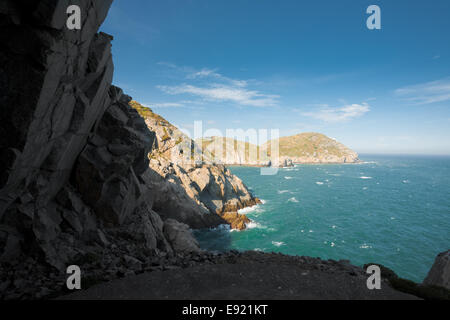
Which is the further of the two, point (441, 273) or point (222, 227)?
point (222, 227)

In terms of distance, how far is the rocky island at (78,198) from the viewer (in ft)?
34.1

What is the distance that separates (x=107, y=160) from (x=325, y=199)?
94.0m

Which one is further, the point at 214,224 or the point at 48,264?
the point at 214,224

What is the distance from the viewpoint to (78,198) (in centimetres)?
1842

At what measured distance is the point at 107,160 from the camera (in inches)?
798

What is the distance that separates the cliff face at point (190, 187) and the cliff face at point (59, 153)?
859 inches

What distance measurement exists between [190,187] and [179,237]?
2879 centimetres

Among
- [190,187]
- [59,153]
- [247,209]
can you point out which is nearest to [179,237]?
[59,153]

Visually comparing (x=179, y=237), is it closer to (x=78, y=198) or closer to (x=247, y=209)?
(x=78, y=198)

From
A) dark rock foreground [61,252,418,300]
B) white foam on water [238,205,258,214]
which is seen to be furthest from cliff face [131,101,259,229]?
dark rock foreground [61,252,418,300]

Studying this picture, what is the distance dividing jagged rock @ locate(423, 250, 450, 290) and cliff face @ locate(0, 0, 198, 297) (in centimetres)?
2016
